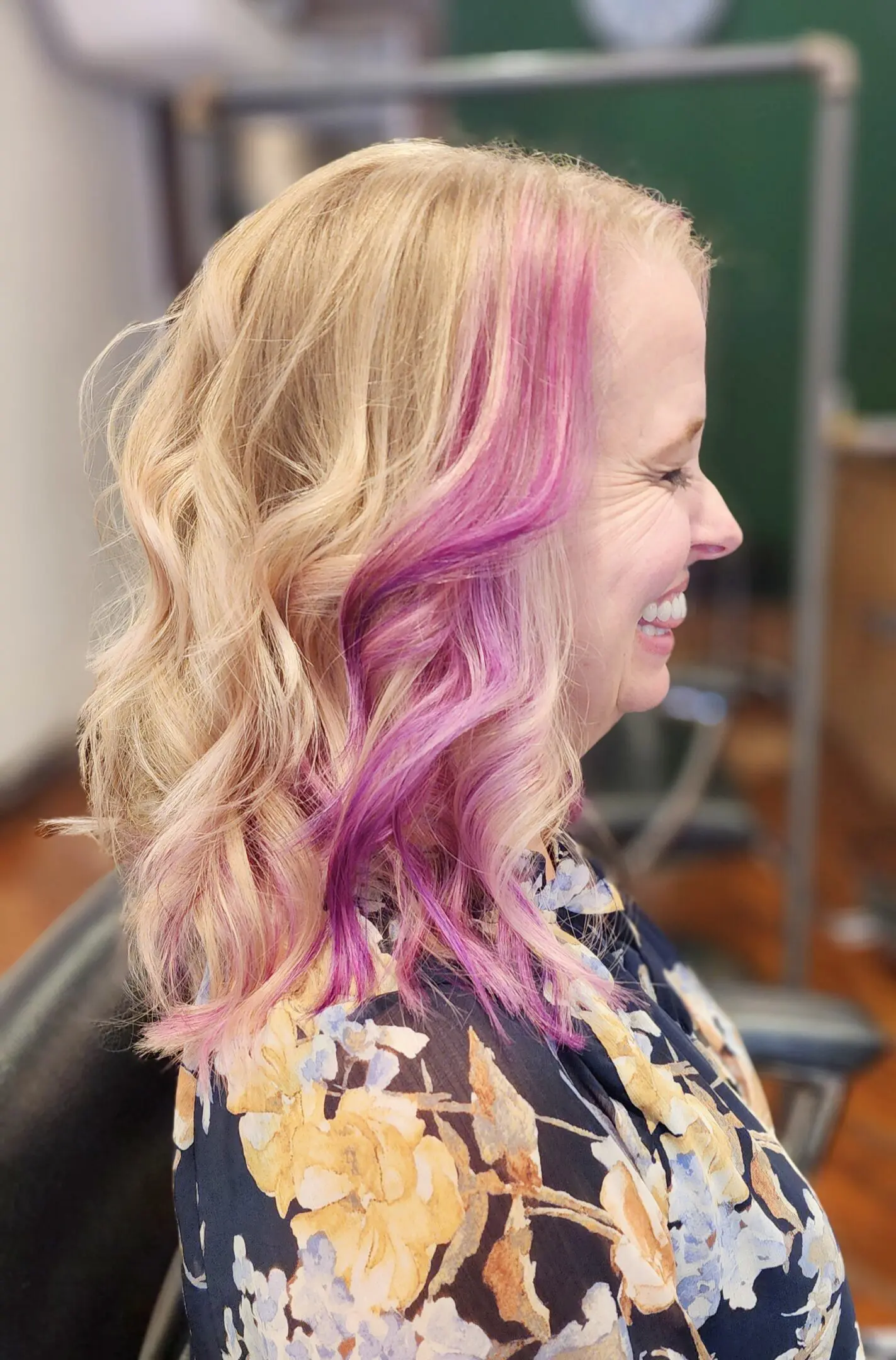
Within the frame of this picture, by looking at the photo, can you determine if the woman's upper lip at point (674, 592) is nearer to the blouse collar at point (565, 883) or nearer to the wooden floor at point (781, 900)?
the blouse collar at point (565, 883)

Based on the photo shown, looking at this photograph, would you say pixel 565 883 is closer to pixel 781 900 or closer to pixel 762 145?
pixel 781 900

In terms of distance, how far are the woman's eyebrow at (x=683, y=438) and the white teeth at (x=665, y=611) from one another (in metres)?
0.08

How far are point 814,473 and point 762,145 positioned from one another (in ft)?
8.20

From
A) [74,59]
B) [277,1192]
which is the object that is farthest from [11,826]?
→ [277,1192]

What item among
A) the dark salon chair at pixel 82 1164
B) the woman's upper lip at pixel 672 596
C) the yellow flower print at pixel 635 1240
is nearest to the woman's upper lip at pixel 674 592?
the woman's upper lip at pixel 672 596

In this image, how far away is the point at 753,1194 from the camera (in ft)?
1.97

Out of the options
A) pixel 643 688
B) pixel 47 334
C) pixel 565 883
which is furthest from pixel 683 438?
pixel 47 334

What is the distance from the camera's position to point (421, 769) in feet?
1.81

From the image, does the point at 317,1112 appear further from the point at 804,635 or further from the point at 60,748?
the point at 60,748

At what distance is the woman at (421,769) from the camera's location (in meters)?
0.50

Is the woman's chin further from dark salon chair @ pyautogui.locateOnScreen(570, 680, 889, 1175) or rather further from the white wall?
the white wall

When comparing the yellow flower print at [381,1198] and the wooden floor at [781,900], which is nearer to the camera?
the yellow flower print at [381,1198]

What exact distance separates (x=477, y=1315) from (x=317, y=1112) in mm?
110

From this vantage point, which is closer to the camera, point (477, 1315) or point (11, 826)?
point (477, 1315)
